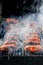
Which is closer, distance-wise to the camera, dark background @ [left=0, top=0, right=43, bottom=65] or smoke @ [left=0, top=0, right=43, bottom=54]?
smoke @ [left=0, top=0, right=43, bottom=54]

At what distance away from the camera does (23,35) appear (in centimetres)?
239

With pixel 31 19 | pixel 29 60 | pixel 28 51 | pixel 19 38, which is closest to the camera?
pixel 29 60

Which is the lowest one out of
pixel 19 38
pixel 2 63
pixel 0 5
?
pixel 2 63

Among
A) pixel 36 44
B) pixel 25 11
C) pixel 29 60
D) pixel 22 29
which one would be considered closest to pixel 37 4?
pixel 25 11

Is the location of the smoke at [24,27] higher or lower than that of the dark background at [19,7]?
lower

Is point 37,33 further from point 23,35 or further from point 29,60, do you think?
point 29,60

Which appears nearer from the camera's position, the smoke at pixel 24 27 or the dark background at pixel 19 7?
the smoke at pixel 24 27

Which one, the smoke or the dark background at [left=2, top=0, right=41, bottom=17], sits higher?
the dark background at [left=2, top=0, right=41, bottom=17]

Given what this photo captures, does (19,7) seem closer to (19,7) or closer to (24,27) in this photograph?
(19,7)

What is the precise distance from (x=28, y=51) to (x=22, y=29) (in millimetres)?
368

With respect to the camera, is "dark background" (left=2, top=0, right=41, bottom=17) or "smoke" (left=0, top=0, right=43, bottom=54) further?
"dark background" (left=2, top=0, right=41, bottom=17)

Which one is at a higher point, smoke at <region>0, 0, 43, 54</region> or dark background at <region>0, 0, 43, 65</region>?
dark background at <region>0, 0, 43, 65</region>

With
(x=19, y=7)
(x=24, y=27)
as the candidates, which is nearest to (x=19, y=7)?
(x=19, y=7)

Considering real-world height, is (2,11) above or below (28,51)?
above
